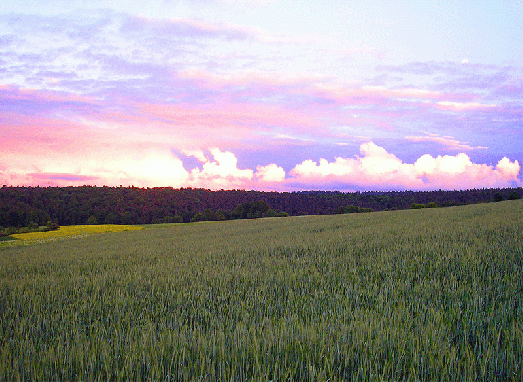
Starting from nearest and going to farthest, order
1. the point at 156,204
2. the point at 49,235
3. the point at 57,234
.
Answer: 1. the point at 57,234
2. the point at 49,235
3. the point at 156,204

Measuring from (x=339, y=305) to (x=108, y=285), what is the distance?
5.32 meters

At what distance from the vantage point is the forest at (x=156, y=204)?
8188 cm

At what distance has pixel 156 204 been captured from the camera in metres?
96.8

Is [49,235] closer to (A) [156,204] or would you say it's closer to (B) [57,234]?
(B) [57,234]

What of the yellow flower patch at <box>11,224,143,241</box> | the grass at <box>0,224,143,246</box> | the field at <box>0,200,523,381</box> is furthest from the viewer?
the yellow flower patch at <box>11,224,143,241</box>

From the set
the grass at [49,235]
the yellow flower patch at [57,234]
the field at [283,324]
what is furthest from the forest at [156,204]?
the field at [283,324]

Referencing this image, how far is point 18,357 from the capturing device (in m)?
3.29

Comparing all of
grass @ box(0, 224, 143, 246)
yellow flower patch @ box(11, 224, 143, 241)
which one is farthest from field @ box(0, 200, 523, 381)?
yellow flower patch @ box(11, 224, 143, 241)

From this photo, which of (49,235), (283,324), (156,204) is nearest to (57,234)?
Answer: (49,235)

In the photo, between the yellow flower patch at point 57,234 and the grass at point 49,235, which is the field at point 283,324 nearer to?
the grass at point 49,235

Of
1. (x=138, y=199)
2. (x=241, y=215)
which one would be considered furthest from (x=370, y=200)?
(x=138, y=199)

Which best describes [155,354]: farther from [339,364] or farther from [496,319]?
[496,319]

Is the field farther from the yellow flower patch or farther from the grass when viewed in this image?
the yellow flower patch

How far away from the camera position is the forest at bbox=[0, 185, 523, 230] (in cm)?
8188
